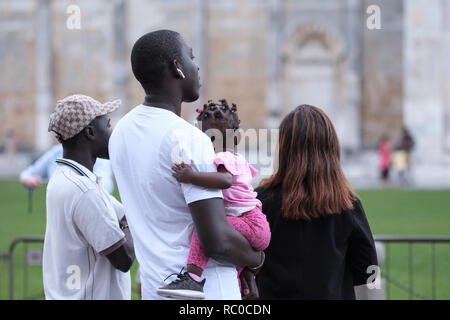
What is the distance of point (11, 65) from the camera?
28.0m

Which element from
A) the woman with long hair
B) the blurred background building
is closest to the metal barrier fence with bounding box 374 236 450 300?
the woman with long hair

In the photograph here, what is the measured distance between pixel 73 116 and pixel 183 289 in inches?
50.5

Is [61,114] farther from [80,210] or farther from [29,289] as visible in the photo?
[29,289]

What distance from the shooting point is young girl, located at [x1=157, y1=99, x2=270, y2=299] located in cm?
256

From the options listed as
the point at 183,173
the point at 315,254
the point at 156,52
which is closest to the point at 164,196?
the point at 183,173

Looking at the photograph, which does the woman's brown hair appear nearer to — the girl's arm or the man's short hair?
the girl's arm

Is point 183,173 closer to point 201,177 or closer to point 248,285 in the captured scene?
point 201,177

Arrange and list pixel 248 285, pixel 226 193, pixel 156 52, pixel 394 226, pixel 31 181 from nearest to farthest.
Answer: pixel 156 52
pixel 226 193
pixel 248 285
pixel 31 181
pixel 394 226

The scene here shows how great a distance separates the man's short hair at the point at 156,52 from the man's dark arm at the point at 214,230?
2.03ft

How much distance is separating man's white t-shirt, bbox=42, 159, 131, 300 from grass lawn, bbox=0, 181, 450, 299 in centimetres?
366

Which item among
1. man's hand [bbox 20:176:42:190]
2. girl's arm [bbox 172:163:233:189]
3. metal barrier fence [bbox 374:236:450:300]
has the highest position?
girl's arm [bbox 172:163:233:189]

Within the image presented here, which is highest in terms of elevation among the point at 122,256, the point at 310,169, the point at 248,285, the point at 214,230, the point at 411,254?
the point at 310,169

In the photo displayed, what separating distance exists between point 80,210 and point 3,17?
89.8 ft

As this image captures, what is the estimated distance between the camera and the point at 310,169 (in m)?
3.42
